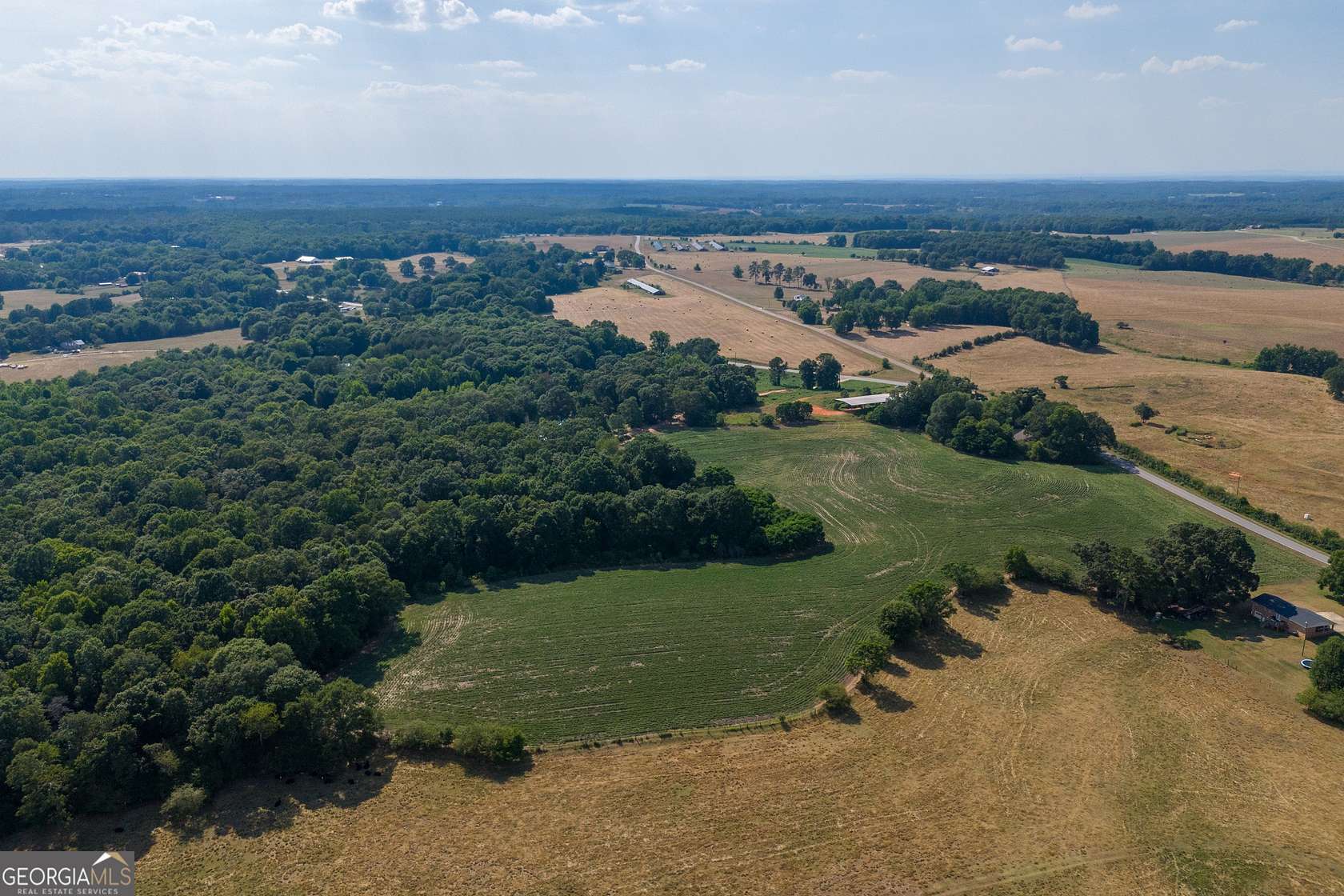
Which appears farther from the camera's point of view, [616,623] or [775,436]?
[775,436]

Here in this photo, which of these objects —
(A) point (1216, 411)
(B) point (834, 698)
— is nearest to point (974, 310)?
(A) point (1216, 411)

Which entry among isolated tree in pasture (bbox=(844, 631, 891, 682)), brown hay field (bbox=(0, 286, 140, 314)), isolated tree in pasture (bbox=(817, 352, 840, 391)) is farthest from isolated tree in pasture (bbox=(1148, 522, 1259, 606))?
brown hay field (bbox=(0, 286, 140, 314))

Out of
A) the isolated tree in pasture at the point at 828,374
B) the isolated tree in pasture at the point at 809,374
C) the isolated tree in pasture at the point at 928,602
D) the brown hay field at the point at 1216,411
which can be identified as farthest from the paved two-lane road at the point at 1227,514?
the isolated tree in pasture at the point at 809,374

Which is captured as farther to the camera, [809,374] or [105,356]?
[105,356]

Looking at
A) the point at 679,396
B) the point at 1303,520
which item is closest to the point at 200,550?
the point at 679,396

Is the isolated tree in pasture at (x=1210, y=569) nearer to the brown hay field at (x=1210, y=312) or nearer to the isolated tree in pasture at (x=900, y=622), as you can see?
the isolated tree in pasture at (x=900, y=622)

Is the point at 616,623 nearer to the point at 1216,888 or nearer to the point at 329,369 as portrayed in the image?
the point at 1216,888

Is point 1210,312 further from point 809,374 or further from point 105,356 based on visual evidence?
point 105,356
